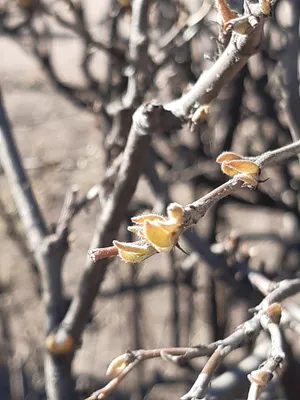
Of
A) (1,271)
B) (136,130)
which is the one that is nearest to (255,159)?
(136,130)

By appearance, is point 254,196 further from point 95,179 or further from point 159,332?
point 95,179

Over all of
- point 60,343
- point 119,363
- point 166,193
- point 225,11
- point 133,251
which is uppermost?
point 225,11

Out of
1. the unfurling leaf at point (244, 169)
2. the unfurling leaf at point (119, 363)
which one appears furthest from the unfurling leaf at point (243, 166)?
the unfurling leaf at point (119, 363)

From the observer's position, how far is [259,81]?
241 cm

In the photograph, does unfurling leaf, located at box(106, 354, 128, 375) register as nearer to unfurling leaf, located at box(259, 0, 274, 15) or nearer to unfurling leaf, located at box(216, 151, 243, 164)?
unfurling leaf, located at box(216, 151, 243, 164)

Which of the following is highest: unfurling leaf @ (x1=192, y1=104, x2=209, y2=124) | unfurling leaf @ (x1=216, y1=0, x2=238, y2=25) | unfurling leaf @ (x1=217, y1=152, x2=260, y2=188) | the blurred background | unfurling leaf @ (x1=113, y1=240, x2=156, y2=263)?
unfurling leaf @ (x1=216, y1=0, x2=238, y2=25)

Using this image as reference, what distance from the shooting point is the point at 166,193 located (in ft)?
5.57

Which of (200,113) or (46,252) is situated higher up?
(200,113)

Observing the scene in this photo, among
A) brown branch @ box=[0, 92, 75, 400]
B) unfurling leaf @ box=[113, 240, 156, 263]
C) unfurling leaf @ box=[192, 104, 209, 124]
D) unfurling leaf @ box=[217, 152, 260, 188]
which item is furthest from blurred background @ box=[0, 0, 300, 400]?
unfurling leaf @ box=[113, 240, 156, 263]

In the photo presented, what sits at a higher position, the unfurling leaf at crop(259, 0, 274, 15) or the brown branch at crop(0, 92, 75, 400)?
the unfurling leaf at crop(259, 0, 274, 15)

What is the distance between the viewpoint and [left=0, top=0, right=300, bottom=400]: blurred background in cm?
164

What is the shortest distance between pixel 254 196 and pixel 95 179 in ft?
5.98

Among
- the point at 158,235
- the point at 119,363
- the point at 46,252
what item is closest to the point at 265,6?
the point at 158,235

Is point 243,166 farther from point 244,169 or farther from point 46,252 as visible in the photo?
point 46,252
